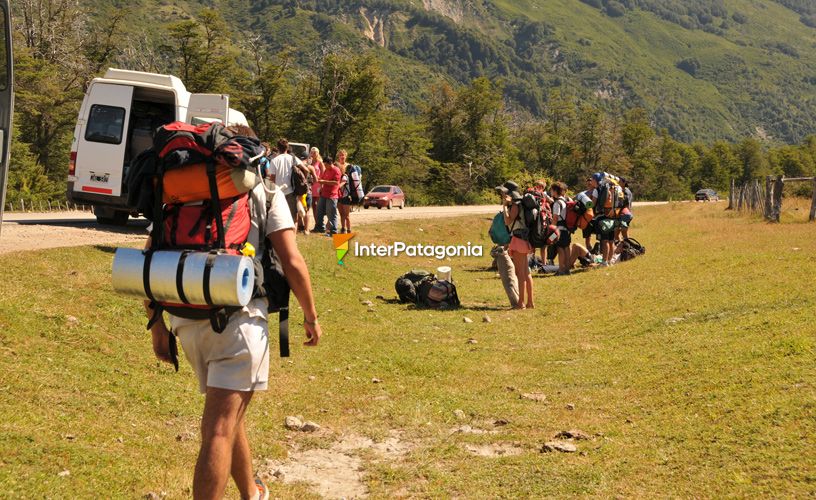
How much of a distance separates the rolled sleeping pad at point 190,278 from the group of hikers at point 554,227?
9.89 m

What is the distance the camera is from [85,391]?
251 inches

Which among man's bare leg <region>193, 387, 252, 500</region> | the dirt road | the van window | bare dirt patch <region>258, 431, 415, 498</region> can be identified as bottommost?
bare dirt patch <region>258, 431, 415, 498</region>

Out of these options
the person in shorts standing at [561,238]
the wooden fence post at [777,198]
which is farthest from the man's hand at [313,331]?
the wooden fence post at [777,198]

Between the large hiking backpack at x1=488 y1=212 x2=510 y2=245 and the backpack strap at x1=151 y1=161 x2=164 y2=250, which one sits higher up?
the backpack strap at x1=151 y1=161 x2=164 y2=250

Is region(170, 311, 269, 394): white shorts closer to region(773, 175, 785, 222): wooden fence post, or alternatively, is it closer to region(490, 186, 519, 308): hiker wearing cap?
region(490, 186, 519, 308): hiker wearing cap

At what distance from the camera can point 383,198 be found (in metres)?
42.8

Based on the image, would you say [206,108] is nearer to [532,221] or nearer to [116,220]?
[116,220]

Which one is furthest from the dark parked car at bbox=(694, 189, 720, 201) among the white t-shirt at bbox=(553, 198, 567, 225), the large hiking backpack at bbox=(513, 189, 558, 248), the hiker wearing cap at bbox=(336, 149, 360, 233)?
the large hiking backpack at bbox=(513, 189, 558, 248)

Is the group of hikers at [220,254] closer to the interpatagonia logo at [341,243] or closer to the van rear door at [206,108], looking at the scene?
the interpatagonia logo at [341,243]

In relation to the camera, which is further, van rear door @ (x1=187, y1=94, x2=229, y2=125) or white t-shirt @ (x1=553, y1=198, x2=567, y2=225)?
van rear door @ (x1=187, y1=94, x2=229, y2=125)

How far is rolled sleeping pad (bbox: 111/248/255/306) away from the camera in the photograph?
3586 mm

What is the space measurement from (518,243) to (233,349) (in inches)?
392

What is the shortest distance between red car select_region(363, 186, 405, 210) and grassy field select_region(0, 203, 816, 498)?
98.7ft

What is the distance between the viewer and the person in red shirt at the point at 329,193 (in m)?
17.8
